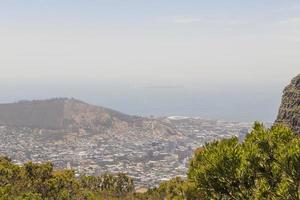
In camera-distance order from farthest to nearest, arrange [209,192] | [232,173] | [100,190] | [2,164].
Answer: [100,190] < [2,164] < [209,192] < [232,173]

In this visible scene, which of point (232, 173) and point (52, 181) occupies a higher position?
point (232, 173)

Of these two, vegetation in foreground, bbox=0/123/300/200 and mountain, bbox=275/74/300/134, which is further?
→ mountain, bbox=275/74/300/134

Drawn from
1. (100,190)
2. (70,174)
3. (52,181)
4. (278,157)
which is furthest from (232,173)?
(100,190)

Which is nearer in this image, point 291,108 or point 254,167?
point 254,167

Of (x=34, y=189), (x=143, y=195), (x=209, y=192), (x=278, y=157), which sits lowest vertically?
(x=143, y=195)

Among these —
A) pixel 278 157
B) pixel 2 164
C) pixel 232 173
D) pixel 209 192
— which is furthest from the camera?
pixel 2 164

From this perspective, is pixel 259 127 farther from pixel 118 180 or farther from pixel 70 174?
pixel 118 180

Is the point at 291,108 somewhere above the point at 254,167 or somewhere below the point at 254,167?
above

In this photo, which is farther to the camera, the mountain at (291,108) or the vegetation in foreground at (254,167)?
the mountain at (291,108)
